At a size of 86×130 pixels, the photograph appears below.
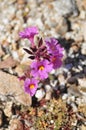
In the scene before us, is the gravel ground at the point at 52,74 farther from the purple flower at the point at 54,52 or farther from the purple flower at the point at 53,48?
the purple flower at the point at 53,48

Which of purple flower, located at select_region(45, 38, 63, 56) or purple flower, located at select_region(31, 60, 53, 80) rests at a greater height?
purple flower, located at select_region(45, 38, 63, 56)

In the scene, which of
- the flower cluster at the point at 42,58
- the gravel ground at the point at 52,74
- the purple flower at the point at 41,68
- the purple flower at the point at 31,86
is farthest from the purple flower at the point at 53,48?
the gravel ground at the point at 52,74

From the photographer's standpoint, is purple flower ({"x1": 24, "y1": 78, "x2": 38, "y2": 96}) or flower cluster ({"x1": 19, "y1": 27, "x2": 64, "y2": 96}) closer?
flower cluster ({"x1": 19, "y1": 27, "x2": 64, "y2": 96})

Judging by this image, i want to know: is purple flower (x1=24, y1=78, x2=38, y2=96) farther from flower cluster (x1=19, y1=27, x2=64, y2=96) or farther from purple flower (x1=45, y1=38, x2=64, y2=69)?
purple flower (x1=45, y1=38, x2=64, y2=69)

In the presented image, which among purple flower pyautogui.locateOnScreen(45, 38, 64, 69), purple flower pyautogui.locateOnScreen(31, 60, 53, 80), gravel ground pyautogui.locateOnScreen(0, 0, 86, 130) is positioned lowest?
gravel ground pyautogui.locateOnScreen(0, 0, 86, 130)

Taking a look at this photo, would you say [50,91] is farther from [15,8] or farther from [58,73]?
[15,8]

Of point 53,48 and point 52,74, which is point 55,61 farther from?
point 52,74

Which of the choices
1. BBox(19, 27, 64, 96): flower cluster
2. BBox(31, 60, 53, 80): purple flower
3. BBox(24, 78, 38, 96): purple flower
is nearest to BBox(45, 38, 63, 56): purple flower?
BBox(19, 27, 64, 96): flower cluster
